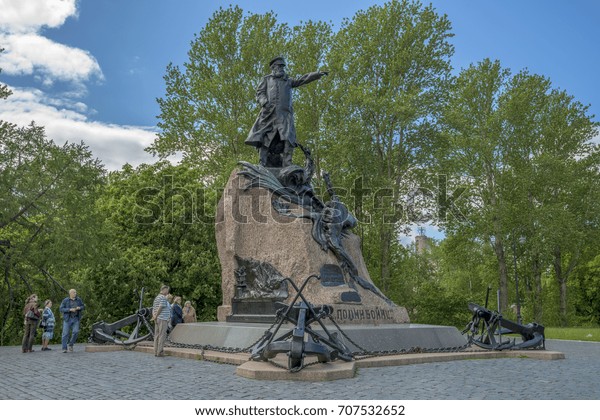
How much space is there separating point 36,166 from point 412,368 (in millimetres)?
13028

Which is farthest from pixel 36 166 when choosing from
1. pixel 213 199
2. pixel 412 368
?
pixel 412 368

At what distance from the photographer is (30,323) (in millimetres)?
13859

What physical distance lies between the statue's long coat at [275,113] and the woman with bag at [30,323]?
6300 millimetres

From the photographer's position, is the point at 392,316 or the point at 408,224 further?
the point at 408,224

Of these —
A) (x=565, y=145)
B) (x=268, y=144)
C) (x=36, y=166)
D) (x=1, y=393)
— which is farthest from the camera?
(x=565, y=145)

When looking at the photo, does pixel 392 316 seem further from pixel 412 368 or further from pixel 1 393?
pixel 1 393

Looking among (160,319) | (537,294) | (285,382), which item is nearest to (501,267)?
(537,294)

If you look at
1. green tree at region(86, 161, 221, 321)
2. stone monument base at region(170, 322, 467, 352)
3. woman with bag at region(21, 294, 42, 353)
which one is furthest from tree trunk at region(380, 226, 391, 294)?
woman with bag at region(21, 294, 42, 353)

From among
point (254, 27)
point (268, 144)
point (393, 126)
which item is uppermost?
point (254, 27)

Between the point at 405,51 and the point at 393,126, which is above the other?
the point at 405,51

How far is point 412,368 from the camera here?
9.30 m

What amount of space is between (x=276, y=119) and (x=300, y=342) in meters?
7.66

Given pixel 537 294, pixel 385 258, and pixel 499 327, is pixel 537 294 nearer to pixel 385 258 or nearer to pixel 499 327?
pixel 385 258

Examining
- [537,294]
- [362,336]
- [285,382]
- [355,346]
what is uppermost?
[537,294]
